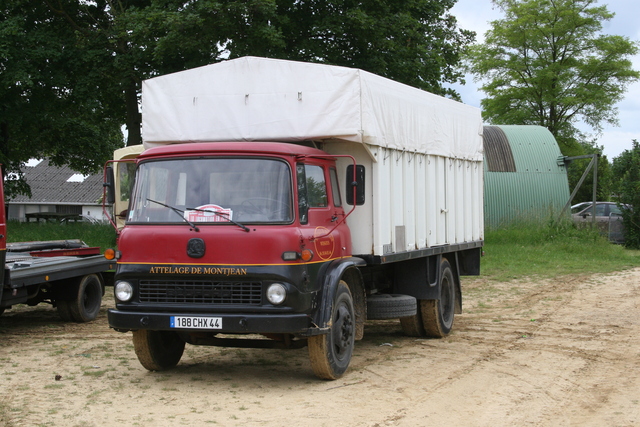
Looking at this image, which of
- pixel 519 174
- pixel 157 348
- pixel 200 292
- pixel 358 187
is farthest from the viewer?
pixel 519 174

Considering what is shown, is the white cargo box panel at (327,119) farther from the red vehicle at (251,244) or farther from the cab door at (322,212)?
the cab door at (322,212)

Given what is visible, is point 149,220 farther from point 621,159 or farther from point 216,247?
point 621,159

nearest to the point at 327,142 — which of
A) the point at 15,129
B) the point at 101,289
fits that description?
the point at 101,289

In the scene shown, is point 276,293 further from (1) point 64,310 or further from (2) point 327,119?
(1) point 64,310

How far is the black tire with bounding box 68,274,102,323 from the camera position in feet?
40.5

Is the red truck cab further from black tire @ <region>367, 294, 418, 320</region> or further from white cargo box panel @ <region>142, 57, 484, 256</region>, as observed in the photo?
black tire @ <region>367, 294, 418, 320</region>

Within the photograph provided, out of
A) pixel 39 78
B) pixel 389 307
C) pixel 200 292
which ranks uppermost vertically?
pixel 39 78

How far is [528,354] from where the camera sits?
9766 millimetres

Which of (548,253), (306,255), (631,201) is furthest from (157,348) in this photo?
(631,201)

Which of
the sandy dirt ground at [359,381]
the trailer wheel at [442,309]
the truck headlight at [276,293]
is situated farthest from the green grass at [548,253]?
the truck headlight at [276,293]

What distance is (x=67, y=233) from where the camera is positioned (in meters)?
23.5

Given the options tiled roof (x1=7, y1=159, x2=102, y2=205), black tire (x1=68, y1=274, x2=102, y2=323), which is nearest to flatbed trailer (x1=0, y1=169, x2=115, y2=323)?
black tire (x1=68, y1=274, x2=102, y2=323)

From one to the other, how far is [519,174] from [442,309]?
23272mm

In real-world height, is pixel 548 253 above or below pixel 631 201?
below
